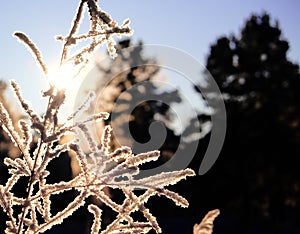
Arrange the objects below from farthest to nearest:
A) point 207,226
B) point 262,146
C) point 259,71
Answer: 1. point 259,71
2. point 262,146
3. point 207,226

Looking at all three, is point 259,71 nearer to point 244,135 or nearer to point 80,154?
point 244,135

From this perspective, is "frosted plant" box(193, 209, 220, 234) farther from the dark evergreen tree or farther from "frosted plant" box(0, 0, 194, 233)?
the dark evergreen tree

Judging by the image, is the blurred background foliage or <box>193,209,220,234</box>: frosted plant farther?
the blurred background foliage

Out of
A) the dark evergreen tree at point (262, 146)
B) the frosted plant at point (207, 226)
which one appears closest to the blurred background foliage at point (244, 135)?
the dark evergreen tree at point (262, 146)

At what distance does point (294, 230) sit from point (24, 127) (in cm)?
3065

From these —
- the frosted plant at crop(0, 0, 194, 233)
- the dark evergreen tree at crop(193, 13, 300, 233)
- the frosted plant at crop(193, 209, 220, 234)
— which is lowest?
the frosted plant at crop(193, 209, 220, 234)

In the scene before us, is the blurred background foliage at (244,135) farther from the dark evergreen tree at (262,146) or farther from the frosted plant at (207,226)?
the frosted plant at (207,226)

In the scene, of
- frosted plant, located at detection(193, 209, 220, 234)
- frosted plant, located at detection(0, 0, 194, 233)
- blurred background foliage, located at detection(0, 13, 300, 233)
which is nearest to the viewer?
frosted plant, located at detection(0, 0, 194, 233)

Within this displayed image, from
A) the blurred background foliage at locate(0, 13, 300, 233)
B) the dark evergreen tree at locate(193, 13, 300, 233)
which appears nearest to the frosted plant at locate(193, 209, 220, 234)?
the blurred background foliage at locate(0, 13, 300, 233)

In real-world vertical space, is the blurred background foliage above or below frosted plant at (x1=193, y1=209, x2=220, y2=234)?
above

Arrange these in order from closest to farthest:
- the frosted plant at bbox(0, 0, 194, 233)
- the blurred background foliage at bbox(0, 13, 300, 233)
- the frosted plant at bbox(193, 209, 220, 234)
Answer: the frosted plant at bbox(0, 0, 194, 233) → the frosted plant at bbox(193, 209, 220, 234) → the blurred background foliage at bbox(0, 13, 300, 233)

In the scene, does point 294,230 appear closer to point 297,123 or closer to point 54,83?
point 297,123

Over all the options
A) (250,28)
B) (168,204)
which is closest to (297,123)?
(250,28)

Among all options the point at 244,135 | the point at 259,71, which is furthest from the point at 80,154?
the point at 259,71
